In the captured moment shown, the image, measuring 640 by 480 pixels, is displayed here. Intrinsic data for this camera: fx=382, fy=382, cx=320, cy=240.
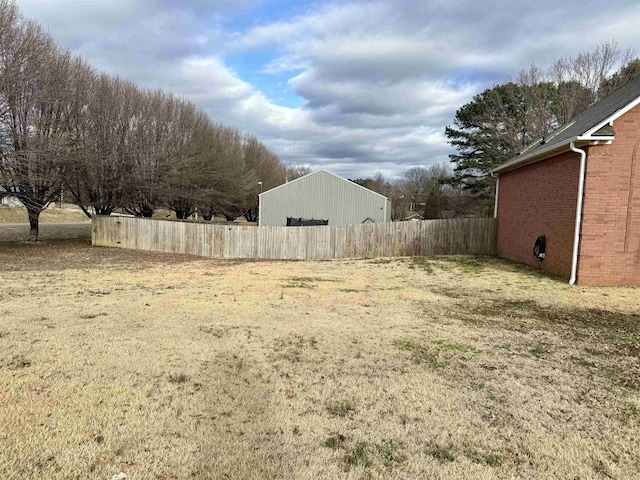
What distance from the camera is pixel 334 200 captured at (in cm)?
2542

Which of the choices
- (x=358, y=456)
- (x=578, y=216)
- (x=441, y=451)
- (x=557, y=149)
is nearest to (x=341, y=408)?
(x=358, y=456)

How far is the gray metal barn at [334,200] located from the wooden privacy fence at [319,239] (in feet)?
34.2

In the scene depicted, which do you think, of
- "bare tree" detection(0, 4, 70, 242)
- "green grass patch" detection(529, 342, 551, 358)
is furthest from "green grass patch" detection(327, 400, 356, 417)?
"bare tree" detection(0, 4, 70, 242)

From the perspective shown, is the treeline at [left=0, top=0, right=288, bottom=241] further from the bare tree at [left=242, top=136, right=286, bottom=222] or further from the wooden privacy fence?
the bare tree at [left=242, top=136, right=286, bottom=222]

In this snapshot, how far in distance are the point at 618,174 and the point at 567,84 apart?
56.4 ft

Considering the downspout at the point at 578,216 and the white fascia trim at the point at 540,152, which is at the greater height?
the white fascia trim at the point at 540,152

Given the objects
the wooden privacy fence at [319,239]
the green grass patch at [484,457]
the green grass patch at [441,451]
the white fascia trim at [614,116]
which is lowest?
the green grass patch at [441,451]

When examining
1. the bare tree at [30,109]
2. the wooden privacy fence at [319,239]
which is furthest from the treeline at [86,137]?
the wooden privacy fence at [319,239]

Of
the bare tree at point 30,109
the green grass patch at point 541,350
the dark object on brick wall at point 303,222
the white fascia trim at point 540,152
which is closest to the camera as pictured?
the green grass patch at point 541,350

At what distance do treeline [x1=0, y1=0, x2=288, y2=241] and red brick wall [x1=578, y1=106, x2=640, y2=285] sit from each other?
1665 centimetres

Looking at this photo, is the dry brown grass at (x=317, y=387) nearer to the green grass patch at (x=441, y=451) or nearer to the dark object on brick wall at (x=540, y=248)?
the green grass patch at (x=441, y=451)

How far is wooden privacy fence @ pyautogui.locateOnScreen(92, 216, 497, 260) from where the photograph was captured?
14.1 m

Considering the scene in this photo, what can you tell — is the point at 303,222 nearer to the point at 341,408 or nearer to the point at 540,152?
the point at 540,152

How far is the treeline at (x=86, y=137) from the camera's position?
1322 centimetres
